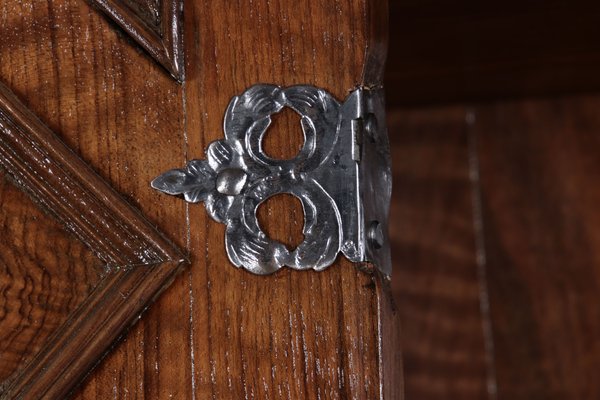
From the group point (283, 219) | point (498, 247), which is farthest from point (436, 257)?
point (283, 219)

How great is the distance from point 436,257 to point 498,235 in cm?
9

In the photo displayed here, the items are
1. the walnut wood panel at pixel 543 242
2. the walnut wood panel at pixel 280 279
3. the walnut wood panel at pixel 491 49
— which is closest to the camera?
the walnut wood panel at pixel 280 279

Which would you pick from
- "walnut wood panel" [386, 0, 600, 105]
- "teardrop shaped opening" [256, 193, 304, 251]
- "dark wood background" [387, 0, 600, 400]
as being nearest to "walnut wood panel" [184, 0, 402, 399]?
"teardrop shaped opening" [256, 193, 304, 251]

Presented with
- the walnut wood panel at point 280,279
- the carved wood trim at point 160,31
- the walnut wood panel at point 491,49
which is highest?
the walnut wood panel at point 491,49

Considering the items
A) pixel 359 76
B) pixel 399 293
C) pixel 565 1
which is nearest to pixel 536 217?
pixel 399 293

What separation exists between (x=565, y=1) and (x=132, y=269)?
0.52 m

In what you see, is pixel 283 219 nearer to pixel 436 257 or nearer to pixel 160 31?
pixel 160 31

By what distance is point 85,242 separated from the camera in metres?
0.50

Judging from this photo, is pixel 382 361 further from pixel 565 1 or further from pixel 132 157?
pixel 565 1

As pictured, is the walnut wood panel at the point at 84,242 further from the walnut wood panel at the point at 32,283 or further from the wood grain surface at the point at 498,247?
the wood grain surface at the point at 498,247

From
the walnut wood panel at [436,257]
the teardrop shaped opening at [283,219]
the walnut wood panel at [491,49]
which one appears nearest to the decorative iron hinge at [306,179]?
the teardrop shaped opening at [283,219]

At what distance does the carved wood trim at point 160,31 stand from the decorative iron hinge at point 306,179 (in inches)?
1.7

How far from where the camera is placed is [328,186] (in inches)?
18.8

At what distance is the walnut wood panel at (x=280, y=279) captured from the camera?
47 cm
